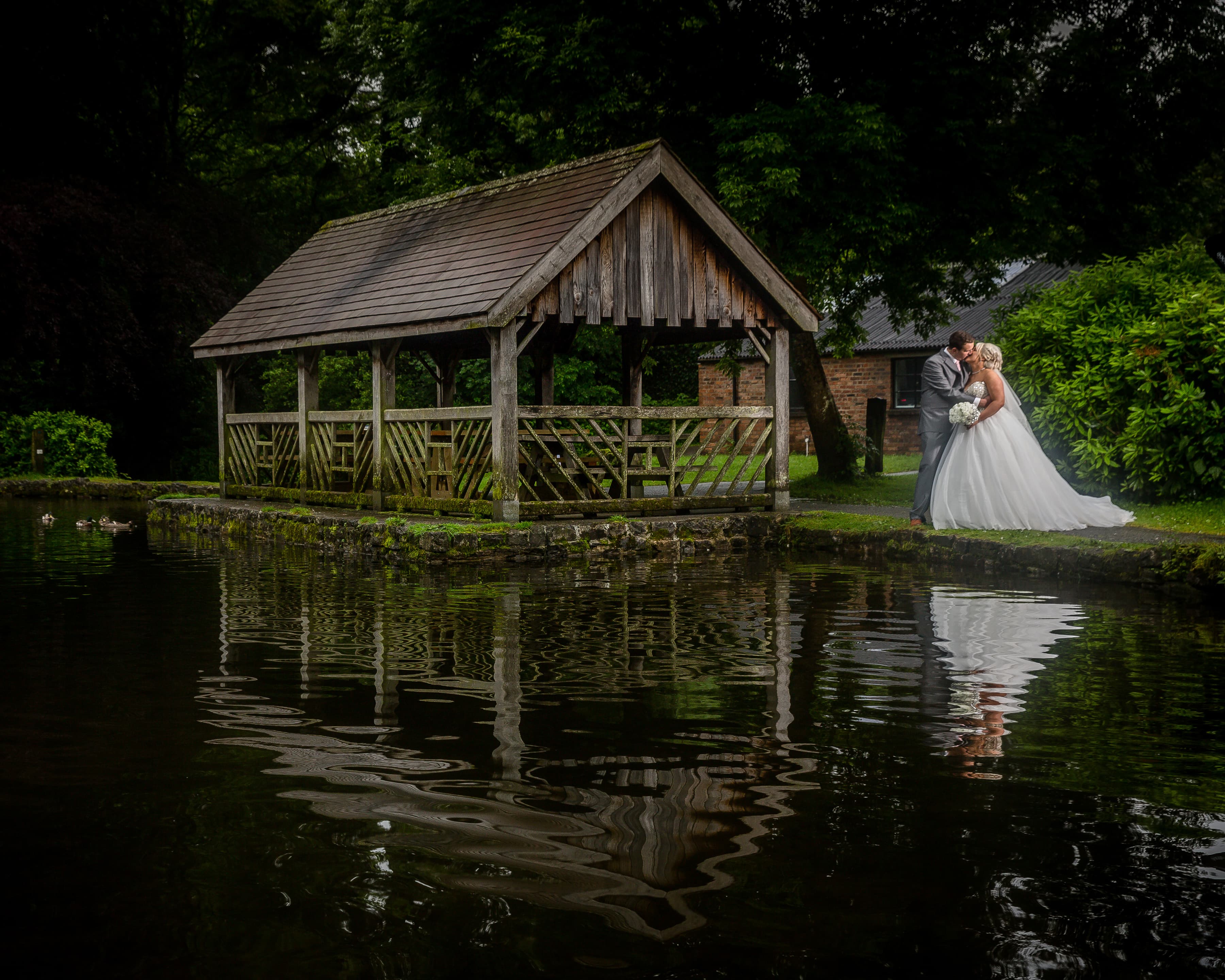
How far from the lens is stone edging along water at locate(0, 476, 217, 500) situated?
27.5 m

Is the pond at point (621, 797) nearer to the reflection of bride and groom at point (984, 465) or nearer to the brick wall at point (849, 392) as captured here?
the reflection of bride and groom at point (984, 465)

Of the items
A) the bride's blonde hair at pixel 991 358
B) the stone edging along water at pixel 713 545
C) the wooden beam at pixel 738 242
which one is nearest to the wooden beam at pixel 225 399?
the stone edging along water at pixel 713 545

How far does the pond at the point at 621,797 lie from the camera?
364 cm

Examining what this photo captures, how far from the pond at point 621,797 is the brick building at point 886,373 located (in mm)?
28359

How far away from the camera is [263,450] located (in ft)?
68.9

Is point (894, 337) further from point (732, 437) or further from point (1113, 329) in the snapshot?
point (1113, 329)

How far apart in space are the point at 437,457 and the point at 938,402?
6.28 metres

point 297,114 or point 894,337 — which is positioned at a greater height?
point 297,114

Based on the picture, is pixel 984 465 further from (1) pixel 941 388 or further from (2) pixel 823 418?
Result: (2) pixel 823 418

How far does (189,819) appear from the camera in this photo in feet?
15.4

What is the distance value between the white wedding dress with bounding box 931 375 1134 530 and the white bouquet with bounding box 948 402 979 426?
0.12m

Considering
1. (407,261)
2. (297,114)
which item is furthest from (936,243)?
(297,114)

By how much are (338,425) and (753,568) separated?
15.0 meters

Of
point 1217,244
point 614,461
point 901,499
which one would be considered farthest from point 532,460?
point 1217,244
